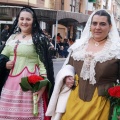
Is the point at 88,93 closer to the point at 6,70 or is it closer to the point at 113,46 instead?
the point at 113,46

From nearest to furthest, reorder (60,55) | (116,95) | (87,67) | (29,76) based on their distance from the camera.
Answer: (116,95) < (87,67) < (29,76) < (60,55)

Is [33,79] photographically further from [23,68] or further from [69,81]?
[69,81]

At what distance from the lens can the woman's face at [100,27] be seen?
2.86m

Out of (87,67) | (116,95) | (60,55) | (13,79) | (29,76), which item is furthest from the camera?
(60,55)

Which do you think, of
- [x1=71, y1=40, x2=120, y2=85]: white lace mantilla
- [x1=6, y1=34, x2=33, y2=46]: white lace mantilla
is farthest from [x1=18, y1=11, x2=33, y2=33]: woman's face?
[x1=71, y1=40, x2=120, y2=85]: white lace mantilla

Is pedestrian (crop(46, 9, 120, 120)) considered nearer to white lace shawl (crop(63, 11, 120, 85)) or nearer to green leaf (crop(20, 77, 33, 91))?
white lace shawl (crop(63, 11, 120, 85))

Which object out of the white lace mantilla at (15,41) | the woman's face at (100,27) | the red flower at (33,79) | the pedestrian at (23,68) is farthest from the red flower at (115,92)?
the white lace mantilla at (15,41)

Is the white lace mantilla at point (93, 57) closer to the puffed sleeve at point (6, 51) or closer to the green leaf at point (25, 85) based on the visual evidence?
the green leaf at point (25, 85)

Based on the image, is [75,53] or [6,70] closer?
[75,53]

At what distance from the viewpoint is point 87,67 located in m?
2.88

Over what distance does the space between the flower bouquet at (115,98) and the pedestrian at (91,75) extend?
0.06 m

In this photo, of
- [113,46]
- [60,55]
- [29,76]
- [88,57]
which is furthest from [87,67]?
[60,55]

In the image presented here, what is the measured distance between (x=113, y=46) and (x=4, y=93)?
142 cm

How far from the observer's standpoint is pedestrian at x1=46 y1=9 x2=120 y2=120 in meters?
2.79
